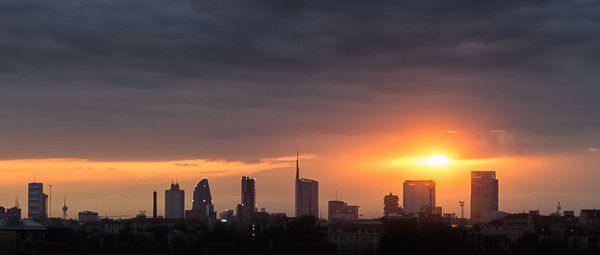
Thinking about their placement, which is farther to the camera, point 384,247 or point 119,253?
point 384,247

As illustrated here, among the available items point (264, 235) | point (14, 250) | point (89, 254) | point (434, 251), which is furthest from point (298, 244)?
point (14, 250)

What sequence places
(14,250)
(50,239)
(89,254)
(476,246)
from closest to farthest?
(14,250) < (89,254) < (50,239) < (476,246)

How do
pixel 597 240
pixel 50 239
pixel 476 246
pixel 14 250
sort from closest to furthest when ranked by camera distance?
pixel 14 250 → pixel 50 239 → pixel 476 246 → pixel 597 240

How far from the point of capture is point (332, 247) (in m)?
180

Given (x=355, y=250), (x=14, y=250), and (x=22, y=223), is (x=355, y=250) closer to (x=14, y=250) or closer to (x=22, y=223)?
(x=22, y=223)

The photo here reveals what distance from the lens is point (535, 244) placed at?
162 metres

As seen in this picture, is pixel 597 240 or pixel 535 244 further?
pixel 597 240

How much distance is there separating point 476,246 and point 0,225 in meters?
73.5

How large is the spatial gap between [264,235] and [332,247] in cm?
1482

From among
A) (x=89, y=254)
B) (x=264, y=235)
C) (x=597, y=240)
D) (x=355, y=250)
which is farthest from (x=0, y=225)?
(x=597, y=240)

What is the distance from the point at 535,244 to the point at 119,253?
202ft

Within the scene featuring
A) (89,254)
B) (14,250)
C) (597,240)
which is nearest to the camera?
(14,250)

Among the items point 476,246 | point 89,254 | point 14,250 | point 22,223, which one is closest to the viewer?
point 14,250

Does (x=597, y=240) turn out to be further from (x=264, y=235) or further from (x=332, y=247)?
(x=264, y=235)
